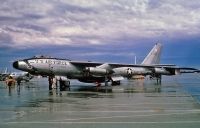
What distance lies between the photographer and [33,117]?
44.2ft

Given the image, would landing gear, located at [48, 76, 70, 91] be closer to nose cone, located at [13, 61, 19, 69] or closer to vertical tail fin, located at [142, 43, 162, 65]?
nose cone, located at [13, 61, 19, 69]

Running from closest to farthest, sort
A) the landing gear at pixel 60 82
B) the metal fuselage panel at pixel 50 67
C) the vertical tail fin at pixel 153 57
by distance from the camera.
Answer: the landing gear at pixel 60 82 < the metal fuselage panel at pixel 50 67 < the vertical tail fin at pixel 153 57

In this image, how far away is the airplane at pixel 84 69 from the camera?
36.3 m

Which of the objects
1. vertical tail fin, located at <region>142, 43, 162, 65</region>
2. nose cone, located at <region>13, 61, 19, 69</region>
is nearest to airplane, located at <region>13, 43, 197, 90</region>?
nose cone, located at <region>13, 61, 19, 69</region>

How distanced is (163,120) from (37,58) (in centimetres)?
2569

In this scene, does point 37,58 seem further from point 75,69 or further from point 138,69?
point 138,69

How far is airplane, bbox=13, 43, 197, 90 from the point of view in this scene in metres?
36.3

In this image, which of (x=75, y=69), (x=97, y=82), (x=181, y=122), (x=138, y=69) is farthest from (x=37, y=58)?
(x=181, y=122)

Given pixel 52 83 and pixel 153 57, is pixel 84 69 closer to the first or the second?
pixel 52 83

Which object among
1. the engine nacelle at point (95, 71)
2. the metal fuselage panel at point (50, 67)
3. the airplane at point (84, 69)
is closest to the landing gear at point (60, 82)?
the airplane at point (84, 69)

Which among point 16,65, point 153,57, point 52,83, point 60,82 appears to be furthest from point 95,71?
point 153,57

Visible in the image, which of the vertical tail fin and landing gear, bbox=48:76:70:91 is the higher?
the vertical tail fin

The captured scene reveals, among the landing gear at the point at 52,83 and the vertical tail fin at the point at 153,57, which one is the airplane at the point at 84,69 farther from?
the vertical tail fin at the point at 153,57

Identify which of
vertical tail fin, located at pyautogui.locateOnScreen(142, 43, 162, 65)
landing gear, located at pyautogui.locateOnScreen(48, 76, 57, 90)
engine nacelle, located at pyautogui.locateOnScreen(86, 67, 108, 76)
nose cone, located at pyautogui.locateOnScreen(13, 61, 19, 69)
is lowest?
landing gear, located at pyautogui.locateOnScreen(48, 76, 57, 90)
